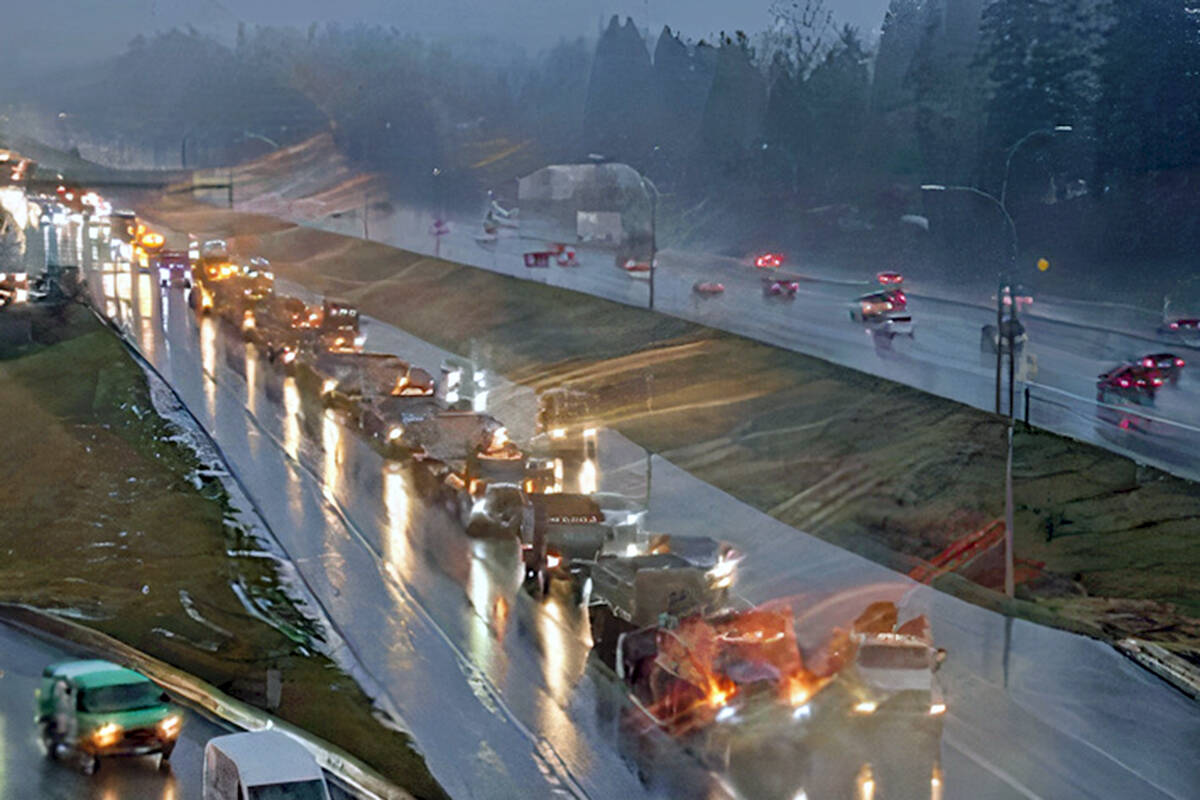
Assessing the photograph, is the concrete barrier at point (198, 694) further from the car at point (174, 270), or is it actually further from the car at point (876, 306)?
the car at point (174, 270)

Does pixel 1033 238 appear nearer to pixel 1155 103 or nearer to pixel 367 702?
pixel 1155 103

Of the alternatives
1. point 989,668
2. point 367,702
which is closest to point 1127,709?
point 989,668

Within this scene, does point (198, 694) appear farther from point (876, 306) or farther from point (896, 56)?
point (896, 56)

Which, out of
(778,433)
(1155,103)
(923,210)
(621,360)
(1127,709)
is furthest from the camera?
(923,210)

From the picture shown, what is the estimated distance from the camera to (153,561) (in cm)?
3534

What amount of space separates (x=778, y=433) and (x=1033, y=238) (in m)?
41.7

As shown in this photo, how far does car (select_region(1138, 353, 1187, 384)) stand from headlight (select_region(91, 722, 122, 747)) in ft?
150

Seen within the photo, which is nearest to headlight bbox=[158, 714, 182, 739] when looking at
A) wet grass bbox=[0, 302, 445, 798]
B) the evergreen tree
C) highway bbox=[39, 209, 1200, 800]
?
wet grass bbox=[0, 302, 445, 798]

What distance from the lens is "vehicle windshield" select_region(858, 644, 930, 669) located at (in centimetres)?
2573

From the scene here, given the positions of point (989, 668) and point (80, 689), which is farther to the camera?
point (989, 668)

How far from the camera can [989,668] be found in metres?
30.1

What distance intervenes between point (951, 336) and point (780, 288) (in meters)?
16.2

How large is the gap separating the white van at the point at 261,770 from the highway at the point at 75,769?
1.42m

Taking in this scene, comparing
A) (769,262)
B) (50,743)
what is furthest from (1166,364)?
(50,743)
